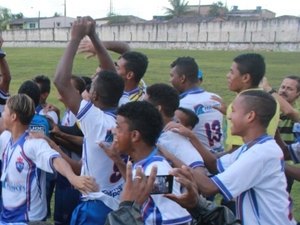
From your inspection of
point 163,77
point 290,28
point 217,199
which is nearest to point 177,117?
point 217,199

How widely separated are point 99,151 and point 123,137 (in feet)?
1.37

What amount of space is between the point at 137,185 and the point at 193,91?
244cm

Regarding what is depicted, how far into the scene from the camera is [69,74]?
10.9 feet

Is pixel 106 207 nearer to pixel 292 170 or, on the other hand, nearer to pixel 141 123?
pixel 141 123

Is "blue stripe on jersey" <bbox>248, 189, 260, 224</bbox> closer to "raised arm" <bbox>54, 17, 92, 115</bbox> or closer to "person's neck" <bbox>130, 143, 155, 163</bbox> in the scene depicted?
"person's neck" <bbox>130, 143, 155, 163</bbox>

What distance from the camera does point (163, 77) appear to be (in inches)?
747

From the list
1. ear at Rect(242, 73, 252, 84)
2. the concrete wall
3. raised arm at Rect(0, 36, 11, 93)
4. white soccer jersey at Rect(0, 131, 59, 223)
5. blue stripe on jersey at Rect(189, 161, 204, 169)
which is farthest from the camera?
the concrete wall

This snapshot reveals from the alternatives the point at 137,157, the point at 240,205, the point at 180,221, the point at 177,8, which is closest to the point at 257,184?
the point at 240,205

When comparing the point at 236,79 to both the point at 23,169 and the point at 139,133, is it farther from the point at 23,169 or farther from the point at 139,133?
the point at 23,169

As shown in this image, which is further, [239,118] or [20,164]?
[20,164]

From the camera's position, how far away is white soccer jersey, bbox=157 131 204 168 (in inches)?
120

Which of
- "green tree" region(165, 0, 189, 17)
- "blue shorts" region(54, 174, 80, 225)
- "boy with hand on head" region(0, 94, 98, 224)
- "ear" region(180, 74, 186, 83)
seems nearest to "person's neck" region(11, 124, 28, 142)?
"boy with hand on head" region(0, 94, 98, 224)

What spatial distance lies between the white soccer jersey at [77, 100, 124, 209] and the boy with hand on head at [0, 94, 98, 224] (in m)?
0.18

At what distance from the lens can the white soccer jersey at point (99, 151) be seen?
308 cm
